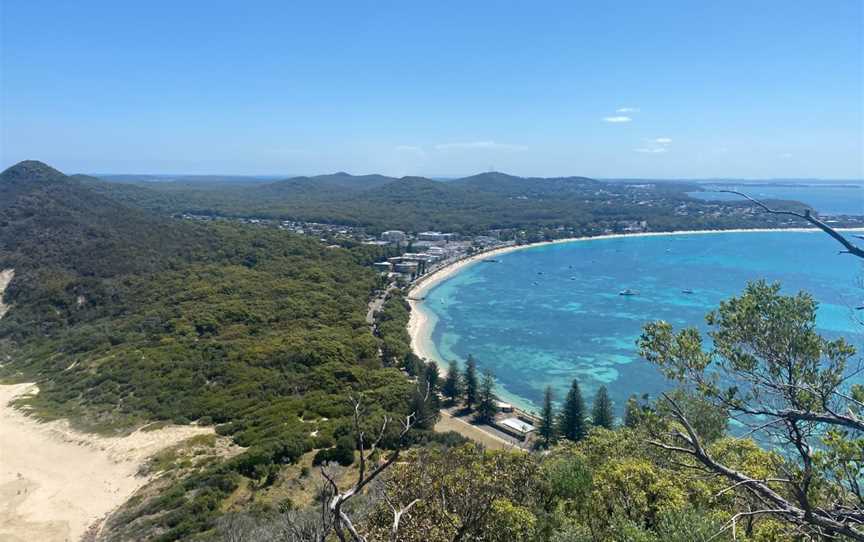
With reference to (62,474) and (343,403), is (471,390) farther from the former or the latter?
(62,474)

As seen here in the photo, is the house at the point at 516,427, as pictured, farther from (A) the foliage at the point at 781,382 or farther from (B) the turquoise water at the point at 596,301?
(A) the foliage at the point at 781,382

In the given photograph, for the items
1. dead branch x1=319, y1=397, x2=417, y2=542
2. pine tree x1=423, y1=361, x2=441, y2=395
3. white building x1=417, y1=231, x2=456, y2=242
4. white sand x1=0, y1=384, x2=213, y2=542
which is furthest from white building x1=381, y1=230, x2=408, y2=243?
dead branch x1=319, y1=397, x2=417, y2=542

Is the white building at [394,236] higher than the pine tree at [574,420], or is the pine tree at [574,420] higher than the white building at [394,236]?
the white building at [394,236]

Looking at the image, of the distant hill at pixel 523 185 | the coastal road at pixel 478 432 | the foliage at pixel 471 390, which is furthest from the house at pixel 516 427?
the distant hill at pixel 523 185

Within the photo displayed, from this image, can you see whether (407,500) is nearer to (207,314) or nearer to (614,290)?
(207,314)

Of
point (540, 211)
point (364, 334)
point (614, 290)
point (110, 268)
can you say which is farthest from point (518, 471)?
point (540, 211)
